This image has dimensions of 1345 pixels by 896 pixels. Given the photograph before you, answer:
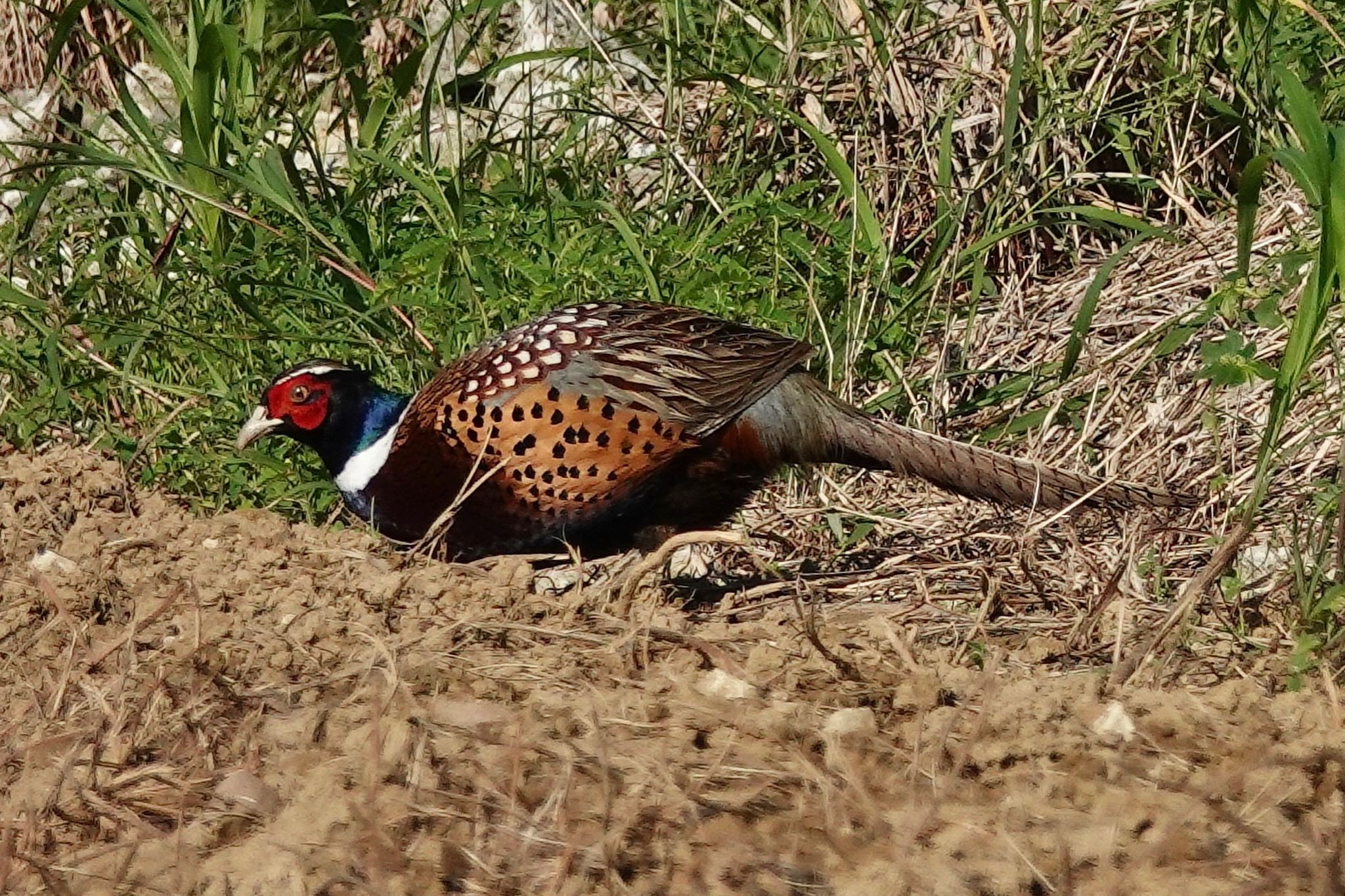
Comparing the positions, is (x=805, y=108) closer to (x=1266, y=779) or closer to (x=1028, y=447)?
(x=1028, y=447)

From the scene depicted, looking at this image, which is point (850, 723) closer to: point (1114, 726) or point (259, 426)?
point (1114, 726)

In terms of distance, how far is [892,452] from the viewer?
13.2ft

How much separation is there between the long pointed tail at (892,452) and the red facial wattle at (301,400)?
91 cm

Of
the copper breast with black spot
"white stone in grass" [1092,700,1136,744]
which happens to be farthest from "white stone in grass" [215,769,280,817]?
the copper breast with black spot

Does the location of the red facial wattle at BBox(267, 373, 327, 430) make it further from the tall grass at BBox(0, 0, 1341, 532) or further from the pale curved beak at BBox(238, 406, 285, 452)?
the tall grass at BBox(0, 0, 1341, 532)

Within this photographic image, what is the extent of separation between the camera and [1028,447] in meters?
4.27

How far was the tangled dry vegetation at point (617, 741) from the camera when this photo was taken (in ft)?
6.78

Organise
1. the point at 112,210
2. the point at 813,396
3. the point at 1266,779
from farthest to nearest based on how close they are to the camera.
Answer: the point at 112,210, the point at 813,396, the point at 1266,779

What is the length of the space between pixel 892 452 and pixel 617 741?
5.90 ft

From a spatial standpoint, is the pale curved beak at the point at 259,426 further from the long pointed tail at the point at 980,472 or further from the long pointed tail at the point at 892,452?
the long pointed tail at the point at 980,472

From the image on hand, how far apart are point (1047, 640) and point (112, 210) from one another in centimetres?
273

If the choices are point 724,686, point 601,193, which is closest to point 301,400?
point 601,193

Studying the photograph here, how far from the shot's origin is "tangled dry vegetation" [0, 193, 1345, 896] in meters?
2.07

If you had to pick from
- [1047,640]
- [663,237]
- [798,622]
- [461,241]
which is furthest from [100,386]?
A: [1047,640]
